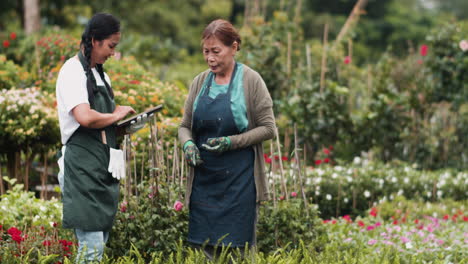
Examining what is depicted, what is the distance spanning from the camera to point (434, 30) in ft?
27.4

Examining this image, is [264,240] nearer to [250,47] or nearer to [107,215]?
[107,215]

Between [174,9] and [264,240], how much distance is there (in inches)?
773

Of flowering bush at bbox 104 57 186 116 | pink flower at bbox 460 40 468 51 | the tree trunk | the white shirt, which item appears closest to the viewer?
the white shirt

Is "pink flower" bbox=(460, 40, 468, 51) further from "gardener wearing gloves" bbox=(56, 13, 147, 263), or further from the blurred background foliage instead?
"gardener wearing gloves" bbox=(56, 13, 147, 263)

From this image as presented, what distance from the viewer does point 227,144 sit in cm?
315

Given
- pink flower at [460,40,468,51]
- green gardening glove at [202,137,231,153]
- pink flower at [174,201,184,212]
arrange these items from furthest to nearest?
pink flower at [460,40,468,51] < pink flower at [174,201,184,212] < green gardening glove at [202,137,231,153]

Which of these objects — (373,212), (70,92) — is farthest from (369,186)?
(70,92)

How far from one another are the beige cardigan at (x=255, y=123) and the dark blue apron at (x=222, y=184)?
5 centimetres

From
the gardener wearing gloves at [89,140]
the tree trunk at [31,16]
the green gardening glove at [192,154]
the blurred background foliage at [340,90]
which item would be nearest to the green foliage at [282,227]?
the green gardening glove at [192,154]

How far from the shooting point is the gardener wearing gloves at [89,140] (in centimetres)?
290

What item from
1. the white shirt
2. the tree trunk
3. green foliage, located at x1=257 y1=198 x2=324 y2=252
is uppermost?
the tree trunk

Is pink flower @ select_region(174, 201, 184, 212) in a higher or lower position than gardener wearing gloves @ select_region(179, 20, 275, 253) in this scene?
lower

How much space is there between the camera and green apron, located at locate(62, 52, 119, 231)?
2.94 meters

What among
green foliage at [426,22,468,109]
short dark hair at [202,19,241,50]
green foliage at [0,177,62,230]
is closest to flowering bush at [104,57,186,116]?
green foliage at [0,177,62,230]
